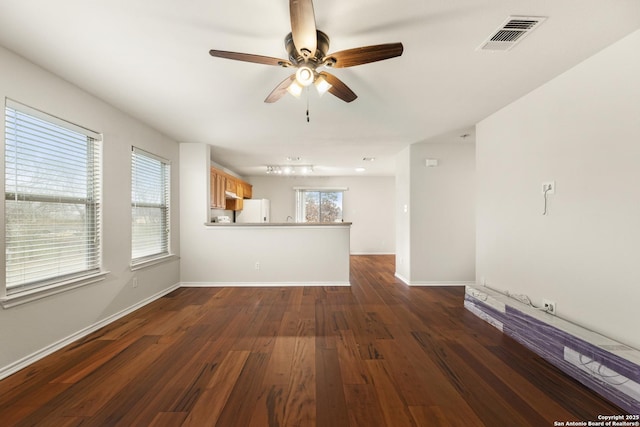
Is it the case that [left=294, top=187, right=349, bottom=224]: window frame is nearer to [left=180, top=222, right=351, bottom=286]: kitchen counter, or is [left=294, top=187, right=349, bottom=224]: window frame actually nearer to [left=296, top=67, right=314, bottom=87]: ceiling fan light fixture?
[left=180, top=222, right=351, bottom=286]: kitchen counter

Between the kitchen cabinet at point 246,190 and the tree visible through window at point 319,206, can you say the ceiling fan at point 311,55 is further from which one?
the tree visible through window at point 319,206

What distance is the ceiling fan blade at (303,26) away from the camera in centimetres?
121

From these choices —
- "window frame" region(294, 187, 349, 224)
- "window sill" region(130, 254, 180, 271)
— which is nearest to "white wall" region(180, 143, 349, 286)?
"window sill" region(130, 254, 180, 271)

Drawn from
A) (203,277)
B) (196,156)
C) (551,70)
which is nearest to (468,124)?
(551,70)

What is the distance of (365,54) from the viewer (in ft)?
5.05

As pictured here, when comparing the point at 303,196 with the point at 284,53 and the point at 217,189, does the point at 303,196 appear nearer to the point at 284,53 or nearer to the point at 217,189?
the point at 217,189

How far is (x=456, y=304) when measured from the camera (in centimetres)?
339

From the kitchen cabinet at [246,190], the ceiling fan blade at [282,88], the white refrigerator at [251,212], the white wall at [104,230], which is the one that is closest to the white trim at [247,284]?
the white wall at [104,230]

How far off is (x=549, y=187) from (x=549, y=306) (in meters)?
1.11

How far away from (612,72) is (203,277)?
17.2 ft

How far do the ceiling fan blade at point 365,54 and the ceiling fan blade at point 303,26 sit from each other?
15 cm

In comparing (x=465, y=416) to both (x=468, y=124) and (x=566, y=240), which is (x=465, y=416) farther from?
(x=468, y=124)

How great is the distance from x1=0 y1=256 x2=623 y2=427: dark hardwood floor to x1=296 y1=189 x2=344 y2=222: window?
16.1 ft

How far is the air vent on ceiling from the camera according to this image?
61.2 inches
